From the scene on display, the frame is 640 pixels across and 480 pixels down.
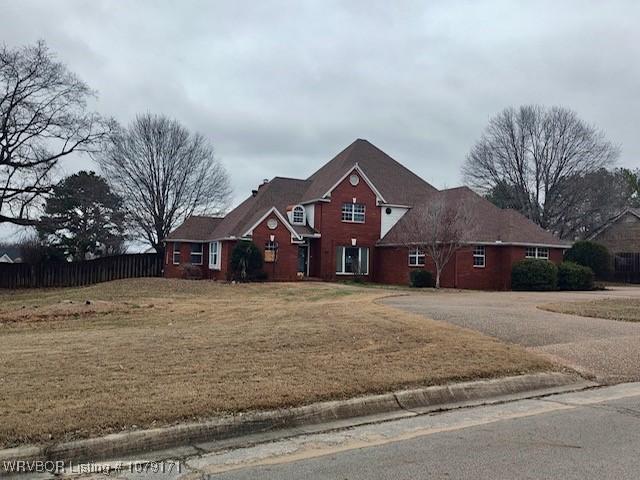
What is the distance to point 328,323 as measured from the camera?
1309 cm

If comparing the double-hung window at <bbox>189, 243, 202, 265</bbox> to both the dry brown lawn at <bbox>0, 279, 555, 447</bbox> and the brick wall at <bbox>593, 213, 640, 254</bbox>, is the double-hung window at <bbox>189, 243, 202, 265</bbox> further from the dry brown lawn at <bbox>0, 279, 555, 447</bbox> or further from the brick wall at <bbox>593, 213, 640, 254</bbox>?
the brick wall at <bbox>593, 213, 640, 254</bbox>

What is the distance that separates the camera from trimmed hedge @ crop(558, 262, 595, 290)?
3206 centimetres

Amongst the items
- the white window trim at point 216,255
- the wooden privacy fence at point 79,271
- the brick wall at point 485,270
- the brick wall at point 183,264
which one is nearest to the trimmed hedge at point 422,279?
the brick wall at point 485,270

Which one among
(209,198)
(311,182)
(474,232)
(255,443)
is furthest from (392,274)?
(255,443)

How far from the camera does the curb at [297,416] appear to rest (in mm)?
5617

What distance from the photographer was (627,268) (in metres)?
42.0

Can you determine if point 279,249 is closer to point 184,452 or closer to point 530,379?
point 530,379

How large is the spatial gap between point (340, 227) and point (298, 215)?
9.50 feet

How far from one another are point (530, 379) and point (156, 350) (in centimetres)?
584

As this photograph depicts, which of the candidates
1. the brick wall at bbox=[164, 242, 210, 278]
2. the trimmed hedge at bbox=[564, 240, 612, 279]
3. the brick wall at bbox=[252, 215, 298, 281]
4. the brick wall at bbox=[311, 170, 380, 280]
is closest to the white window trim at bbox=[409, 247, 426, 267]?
the brick wall at bbox=[311, 170, 380, 280]

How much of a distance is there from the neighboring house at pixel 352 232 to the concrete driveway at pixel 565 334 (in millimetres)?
15176

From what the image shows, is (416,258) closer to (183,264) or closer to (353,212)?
(353,212)

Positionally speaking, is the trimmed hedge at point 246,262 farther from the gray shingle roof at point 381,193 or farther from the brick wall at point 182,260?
the brick wall at point 182,260

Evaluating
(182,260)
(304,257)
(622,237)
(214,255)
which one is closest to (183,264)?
(182,260)
